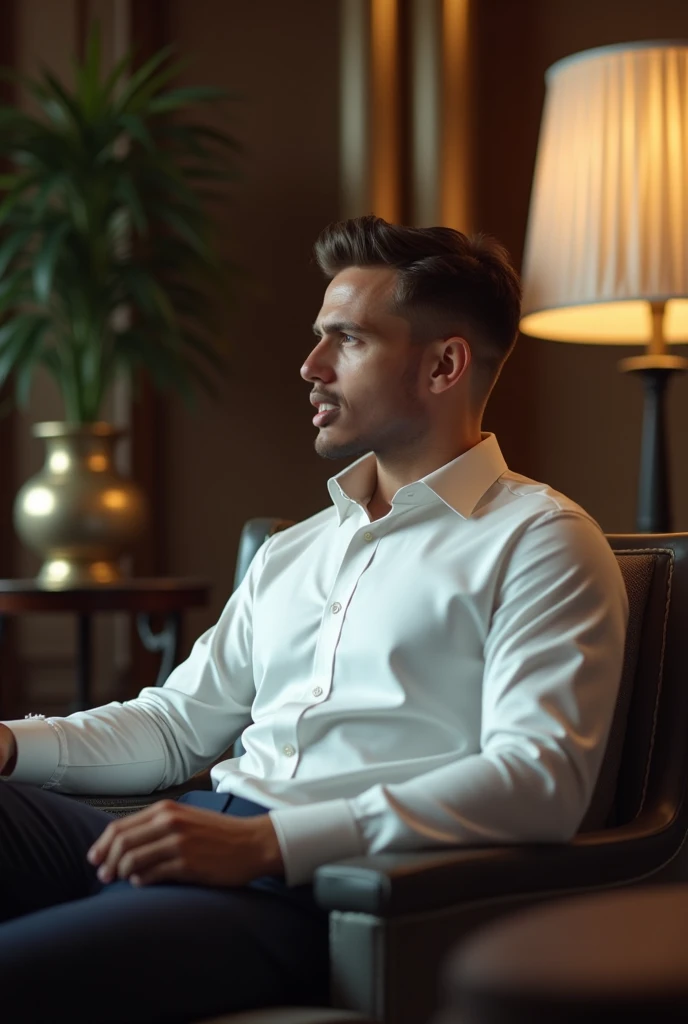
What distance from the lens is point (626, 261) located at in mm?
2199

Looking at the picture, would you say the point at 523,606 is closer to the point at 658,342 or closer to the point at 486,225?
the point at 658,342

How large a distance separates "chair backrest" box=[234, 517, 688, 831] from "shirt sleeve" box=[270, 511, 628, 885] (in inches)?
7.0

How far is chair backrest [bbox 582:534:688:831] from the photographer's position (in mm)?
1483

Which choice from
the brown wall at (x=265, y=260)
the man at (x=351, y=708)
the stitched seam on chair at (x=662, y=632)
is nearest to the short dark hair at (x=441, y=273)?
the man at (x=351, y=708)

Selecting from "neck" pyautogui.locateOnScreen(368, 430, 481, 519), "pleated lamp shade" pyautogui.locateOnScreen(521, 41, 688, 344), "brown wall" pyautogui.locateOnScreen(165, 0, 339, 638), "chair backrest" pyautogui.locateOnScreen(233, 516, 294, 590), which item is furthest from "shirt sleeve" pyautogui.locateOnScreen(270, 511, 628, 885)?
"brown wall" pyautogui.locateOnScreen(165, 0, 339, 638)

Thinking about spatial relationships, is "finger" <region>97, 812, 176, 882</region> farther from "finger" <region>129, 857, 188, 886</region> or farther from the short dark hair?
the short dark hair

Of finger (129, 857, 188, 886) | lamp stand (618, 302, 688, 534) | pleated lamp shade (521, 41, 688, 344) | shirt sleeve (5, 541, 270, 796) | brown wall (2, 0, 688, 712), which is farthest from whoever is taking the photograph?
brown wall (2, 0, 688, 712)

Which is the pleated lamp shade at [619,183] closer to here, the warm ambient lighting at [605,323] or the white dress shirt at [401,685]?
the warm ambient lighting at [605,323]

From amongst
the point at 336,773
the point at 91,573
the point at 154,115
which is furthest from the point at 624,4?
the point at 336,773

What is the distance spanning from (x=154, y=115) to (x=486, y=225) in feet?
3.27

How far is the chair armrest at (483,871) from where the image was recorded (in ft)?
3.58

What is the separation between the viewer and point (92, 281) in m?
3.28

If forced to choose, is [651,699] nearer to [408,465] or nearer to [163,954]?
[408,465]

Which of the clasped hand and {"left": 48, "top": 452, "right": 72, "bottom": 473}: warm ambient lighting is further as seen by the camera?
{"left": 48, "top": 452, "right": 72, "bottom": 473}: warm ambient lighting
